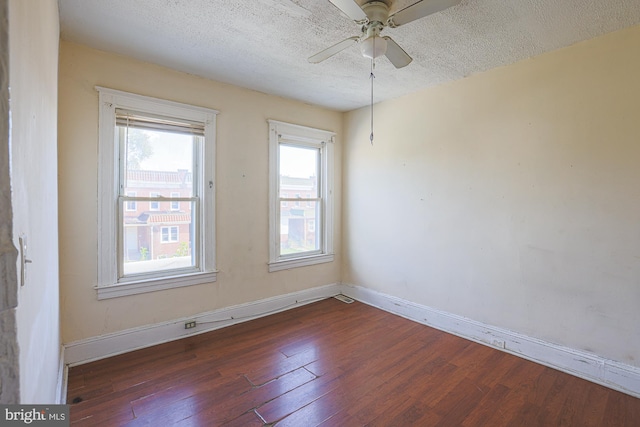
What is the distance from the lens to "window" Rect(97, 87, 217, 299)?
258cm

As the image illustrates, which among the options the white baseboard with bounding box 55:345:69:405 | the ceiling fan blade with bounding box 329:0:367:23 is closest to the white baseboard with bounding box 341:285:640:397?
the ceiling fan blade with bounding box 329:0:367:23

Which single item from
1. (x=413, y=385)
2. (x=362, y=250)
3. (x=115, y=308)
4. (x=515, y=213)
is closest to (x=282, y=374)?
(x=413, y=385)

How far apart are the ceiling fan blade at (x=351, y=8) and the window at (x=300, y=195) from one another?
6.65 feet

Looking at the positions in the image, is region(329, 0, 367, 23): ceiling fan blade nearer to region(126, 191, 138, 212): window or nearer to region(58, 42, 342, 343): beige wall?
region(58, 42, 342, 343): beige wall

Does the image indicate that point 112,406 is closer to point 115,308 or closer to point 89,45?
point 115,308

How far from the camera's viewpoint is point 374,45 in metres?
1.84

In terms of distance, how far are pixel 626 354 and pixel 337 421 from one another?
219 centimetres

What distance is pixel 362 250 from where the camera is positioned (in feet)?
13.6

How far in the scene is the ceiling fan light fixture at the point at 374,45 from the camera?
1836 mm

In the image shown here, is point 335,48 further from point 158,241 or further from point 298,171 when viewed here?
point 158,241

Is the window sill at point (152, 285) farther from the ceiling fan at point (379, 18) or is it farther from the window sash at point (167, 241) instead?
the ceiling fan at point (379, 18)

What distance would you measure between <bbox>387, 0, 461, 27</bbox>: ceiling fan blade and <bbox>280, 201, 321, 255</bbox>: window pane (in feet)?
→ 8.19

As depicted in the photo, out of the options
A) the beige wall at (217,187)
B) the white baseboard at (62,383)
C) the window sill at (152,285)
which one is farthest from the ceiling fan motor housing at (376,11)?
the white baseboard at (62,383)

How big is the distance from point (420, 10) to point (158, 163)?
251 centimetres
